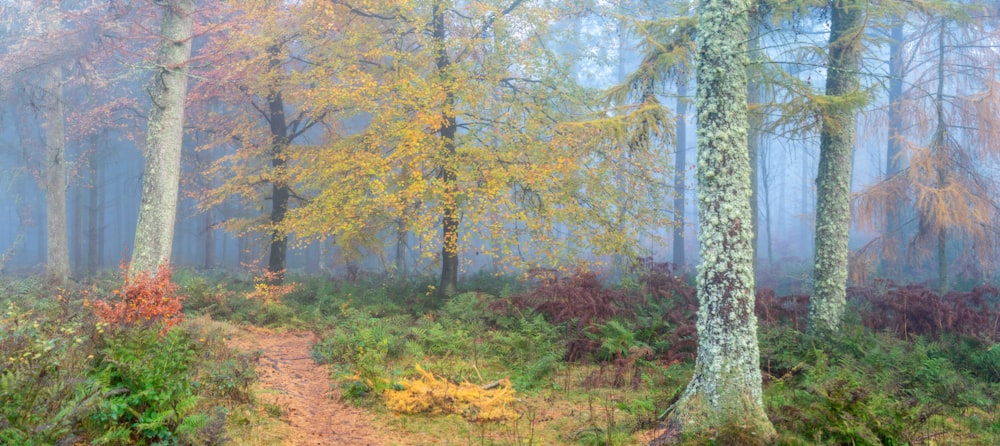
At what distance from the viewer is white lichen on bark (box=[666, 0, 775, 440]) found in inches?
238

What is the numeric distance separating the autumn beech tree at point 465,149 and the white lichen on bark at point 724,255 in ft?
17.4

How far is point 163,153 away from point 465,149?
19.4 feet

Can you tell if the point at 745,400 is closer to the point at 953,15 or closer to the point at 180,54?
the point at 953,15

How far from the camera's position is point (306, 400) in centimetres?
755

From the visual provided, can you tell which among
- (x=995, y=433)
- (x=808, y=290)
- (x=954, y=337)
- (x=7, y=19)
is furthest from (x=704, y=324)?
(x=7, y=19)

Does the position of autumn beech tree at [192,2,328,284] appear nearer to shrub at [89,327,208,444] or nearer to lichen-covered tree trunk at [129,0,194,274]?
lichen-covered tree trunk at [129,0,194,274]

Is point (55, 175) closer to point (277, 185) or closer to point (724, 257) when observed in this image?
point (277, 185)

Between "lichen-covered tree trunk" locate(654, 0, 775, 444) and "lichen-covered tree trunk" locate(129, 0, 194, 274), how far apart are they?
954 cm

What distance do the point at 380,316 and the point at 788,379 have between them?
8.43 meters

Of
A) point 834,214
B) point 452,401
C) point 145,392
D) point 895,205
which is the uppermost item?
point 895,205

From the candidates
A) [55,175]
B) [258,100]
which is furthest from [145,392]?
[55,175]

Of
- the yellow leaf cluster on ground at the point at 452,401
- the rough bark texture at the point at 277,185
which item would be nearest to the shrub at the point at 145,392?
the yellow leaf cluster on ground at the point at 452,401

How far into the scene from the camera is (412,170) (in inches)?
492

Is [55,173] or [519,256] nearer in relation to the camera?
[519,256]
